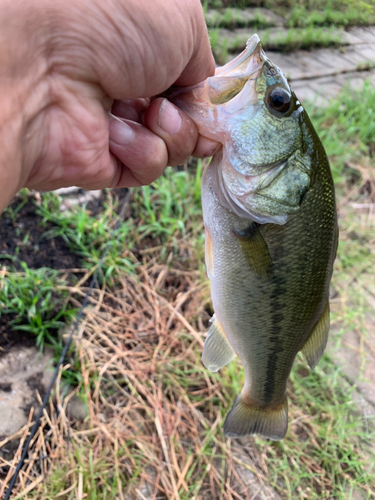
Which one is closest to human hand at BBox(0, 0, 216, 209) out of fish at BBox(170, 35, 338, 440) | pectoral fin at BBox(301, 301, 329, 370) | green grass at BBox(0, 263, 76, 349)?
fish at BBox(170, 35, 338, 440)

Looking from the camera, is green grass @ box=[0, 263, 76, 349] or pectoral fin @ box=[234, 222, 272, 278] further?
green grass @ box=[0, 263, 76, 349]

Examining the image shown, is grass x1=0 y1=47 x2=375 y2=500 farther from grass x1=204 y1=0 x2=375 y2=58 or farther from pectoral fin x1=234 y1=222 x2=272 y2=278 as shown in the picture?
grass x1=204 y1=0 x2=375 y2=58

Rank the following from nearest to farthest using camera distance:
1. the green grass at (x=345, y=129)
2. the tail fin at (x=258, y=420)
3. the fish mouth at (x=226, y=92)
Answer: the fish mouth at (x=226, y=92)
the tail fin at (x=258, y=420)
the green grass at (x=345, y=129)

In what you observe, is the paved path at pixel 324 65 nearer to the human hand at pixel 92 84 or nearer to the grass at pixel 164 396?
the grass at pixel 164 396

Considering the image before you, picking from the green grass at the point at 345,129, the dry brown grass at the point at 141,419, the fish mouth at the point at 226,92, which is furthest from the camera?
the green grass at the point at 345,129

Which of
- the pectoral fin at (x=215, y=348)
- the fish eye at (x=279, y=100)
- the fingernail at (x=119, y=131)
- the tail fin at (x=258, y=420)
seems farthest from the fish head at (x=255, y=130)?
the tail fin at (x=258, y=420)

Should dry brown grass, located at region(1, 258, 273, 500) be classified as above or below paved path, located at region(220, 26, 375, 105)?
below

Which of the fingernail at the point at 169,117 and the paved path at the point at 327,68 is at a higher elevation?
the fingernail at the point at 169,117

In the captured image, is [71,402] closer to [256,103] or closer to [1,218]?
[1,218]
